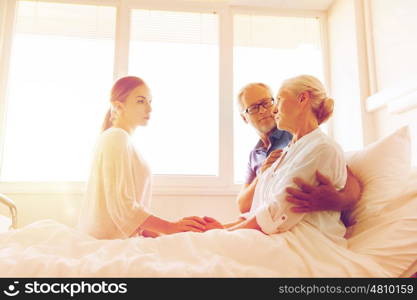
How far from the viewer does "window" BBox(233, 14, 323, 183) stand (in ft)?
8.89

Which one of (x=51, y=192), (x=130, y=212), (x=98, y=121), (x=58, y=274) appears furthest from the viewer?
(x=98, y=121)

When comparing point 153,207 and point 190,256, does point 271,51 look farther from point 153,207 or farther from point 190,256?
point 190,256

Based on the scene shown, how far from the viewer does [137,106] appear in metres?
1.60

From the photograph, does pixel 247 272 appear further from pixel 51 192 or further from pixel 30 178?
pixel 30 178

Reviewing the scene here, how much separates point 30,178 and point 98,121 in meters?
0.63

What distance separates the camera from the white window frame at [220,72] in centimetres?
236

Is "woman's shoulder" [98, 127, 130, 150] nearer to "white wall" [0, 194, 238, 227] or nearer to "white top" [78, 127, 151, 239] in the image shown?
"white top" [78, 127, 151, 239]

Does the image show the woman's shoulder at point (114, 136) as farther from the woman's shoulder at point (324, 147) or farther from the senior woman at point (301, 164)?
the woman's shoulder at point (324, 147)

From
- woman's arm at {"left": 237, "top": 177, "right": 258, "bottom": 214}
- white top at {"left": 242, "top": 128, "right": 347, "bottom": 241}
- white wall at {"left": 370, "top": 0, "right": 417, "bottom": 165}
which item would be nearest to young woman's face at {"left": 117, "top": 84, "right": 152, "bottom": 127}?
woman's arm at {"left": 237, "top": 177, "right": 258, "bottom": 214}

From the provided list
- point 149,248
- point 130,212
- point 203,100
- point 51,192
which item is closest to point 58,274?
point 149,248

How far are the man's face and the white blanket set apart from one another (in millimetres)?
856

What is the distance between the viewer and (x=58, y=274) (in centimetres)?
84

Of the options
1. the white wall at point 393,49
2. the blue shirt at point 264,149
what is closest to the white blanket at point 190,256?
the blue shirt at point 264,149

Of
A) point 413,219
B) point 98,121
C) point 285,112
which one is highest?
point 98,121
